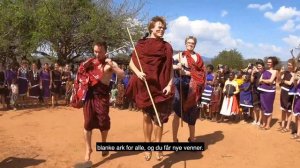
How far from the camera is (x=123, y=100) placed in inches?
498

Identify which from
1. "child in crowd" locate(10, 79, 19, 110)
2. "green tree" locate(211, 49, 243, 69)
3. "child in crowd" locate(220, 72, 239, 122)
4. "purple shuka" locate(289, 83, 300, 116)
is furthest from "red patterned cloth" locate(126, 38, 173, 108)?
"green tree" locate(211, 49, 243, 69)

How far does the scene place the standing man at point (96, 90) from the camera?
18.8 ft

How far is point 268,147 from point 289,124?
2.19m

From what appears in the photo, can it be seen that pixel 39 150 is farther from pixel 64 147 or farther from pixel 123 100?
pixel 123 100

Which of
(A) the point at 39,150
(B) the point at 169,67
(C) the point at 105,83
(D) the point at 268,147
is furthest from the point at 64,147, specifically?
(D) the point at 268,147

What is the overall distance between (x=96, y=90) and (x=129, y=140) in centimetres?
196

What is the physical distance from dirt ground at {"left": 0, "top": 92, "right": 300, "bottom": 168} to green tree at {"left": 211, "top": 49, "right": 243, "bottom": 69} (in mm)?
35737

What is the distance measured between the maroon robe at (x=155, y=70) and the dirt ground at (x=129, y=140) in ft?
3.50

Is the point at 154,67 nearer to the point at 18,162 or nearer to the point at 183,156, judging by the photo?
the point at 183,156

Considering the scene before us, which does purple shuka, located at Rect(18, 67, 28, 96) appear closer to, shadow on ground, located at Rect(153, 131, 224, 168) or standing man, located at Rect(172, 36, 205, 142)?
shadow on ground, located at Rect(153, 131, 224, 168)

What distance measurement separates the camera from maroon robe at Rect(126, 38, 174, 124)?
5168mm

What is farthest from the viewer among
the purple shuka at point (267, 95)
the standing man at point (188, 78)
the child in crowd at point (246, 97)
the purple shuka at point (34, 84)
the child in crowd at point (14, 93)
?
Answer: the purple shuka at point (34, 84)

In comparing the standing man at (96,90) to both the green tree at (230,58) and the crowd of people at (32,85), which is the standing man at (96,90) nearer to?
the crowd of people at (32,85)

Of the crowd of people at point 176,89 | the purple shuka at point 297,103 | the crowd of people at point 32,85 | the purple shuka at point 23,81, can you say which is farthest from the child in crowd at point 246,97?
the purple shuka at point 23,81
